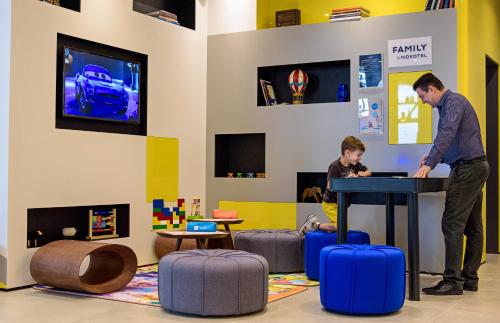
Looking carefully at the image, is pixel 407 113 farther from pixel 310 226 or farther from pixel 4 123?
pixel 4 123

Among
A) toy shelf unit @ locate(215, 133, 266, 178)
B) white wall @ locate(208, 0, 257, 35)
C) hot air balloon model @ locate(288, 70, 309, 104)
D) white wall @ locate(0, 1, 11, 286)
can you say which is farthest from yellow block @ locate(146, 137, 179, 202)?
white wall @ locate(0, 1, 11, 286)

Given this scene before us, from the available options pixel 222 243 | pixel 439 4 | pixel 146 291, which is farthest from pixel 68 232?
pixel 439 4

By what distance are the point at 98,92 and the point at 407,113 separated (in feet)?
10.1

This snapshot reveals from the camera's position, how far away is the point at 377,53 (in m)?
6.59

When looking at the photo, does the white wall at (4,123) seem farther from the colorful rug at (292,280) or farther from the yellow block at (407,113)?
the yellow block at (407,113)

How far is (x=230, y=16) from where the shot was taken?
7.79 m

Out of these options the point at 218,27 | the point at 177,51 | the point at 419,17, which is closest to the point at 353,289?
the point at 419,17

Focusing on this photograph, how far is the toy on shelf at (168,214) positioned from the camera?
22.4 ft

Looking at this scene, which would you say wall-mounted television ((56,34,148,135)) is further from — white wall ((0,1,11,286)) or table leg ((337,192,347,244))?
table leg ((337,192,347,244))

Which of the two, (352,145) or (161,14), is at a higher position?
(161,14)

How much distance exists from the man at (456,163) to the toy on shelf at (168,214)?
2964 mm

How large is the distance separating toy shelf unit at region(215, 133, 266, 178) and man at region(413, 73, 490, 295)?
2741 mm

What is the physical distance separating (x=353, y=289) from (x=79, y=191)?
9.46 ft

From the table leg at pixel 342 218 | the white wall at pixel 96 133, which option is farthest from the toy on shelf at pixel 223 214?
the table leg at pixel 342 218
